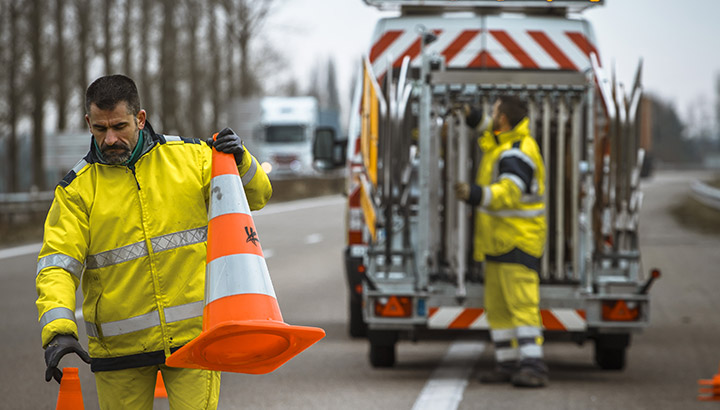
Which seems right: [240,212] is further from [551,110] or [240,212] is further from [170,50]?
[170,50]

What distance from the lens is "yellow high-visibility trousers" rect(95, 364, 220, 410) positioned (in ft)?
14.6

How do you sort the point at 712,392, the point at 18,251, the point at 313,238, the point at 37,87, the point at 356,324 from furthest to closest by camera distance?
the point at 37,87 < the point at 313,238 < the point at 18,251 < the point at 356,324 < the point at 712,392

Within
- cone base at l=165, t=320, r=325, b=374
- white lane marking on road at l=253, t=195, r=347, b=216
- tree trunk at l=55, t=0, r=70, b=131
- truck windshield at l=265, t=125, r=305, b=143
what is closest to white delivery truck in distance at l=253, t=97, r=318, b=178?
truck windshield at l=265, t=125, r=305, b=143

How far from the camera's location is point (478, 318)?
8.83m

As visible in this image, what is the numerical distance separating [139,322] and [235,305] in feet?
1.20

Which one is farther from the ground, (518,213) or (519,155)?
(519,155)

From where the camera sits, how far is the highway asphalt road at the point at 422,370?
319 inches

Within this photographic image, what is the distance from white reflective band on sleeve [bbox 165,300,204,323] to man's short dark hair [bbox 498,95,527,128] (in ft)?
14.6

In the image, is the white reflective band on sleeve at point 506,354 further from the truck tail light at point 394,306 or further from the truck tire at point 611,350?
the truck tire at point 611,350

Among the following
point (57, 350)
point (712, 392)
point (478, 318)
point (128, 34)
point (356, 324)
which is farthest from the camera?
point (128, 34)

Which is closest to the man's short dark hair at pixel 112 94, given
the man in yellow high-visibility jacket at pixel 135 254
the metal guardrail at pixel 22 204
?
the man in yellow high-visibility jacket at pixel 135 254

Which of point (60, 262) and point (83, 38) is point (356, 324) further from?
point (83, 38)

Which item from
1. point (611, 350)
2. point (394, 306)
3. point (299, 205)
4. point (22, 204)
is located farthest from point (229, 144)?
point (299, 205)

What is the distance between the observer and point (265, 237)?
2591 centimetres
